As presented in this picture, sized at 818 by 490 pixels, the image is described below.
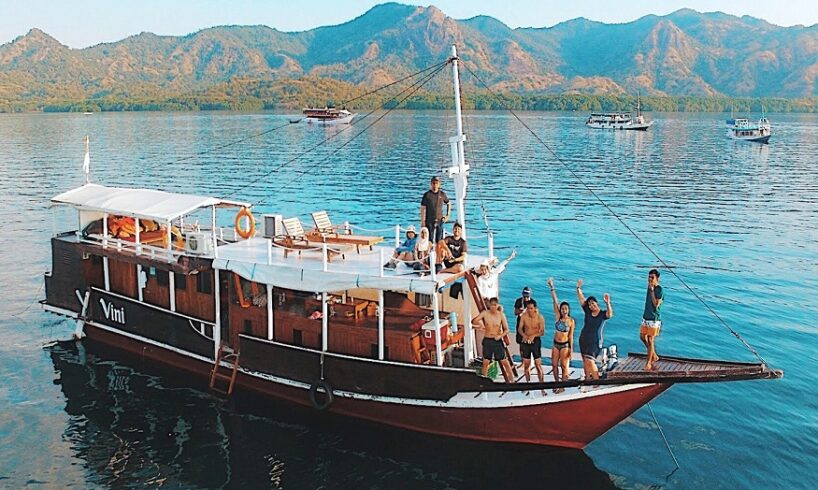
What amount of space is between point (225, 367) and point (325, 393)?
11.5 feet

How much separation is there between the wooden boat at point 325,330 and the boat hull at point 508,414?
0.03 m

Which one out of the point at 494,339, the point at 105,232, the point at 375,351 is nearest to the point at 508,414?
the point at 494,339

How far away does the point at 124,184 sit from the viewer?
57781 millimetres

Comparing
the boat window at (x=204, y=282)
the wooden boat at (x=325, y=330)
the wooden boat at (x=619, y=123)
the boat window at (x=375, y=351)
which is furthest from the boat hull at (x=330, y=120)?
the boat window at (x=375, y=351)

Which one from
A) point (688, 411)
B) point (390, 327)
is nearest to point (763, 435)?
point (688, 411)

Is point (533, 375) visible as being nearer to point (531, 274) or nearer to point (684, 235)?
point (531, 274)

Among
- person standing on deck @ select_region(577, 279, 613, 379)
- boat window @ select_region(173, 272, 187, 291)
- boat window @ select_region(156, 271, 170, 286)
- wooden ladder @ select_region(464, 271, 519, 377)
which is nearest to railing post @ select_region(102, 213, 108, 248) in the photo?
boat window @ select_region(156, 271, 170, 286)

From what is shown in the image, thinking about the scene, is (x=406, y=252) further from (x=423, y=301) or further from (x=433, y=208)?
(x=423, y=301)

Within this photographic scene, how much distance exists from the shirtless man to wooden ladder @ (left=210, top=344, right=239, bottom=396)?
7022 millimetres

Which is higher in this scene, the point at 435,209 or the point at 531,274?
the point at 435,209

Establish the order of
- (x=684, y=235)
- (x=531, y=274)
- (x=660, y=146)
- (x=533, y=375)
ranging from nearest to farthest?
(x=533, y=375)
(x=531, y=274)
(x=684, y=235)
(x=660, y=146)

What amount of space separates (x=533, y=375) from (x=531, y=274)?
16243 mm

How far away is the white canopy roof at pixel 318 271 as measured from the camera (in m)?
16.1

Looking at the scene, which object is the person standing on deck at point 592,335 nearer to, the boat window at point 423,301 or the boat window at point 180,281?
the boat window at point 423,301
